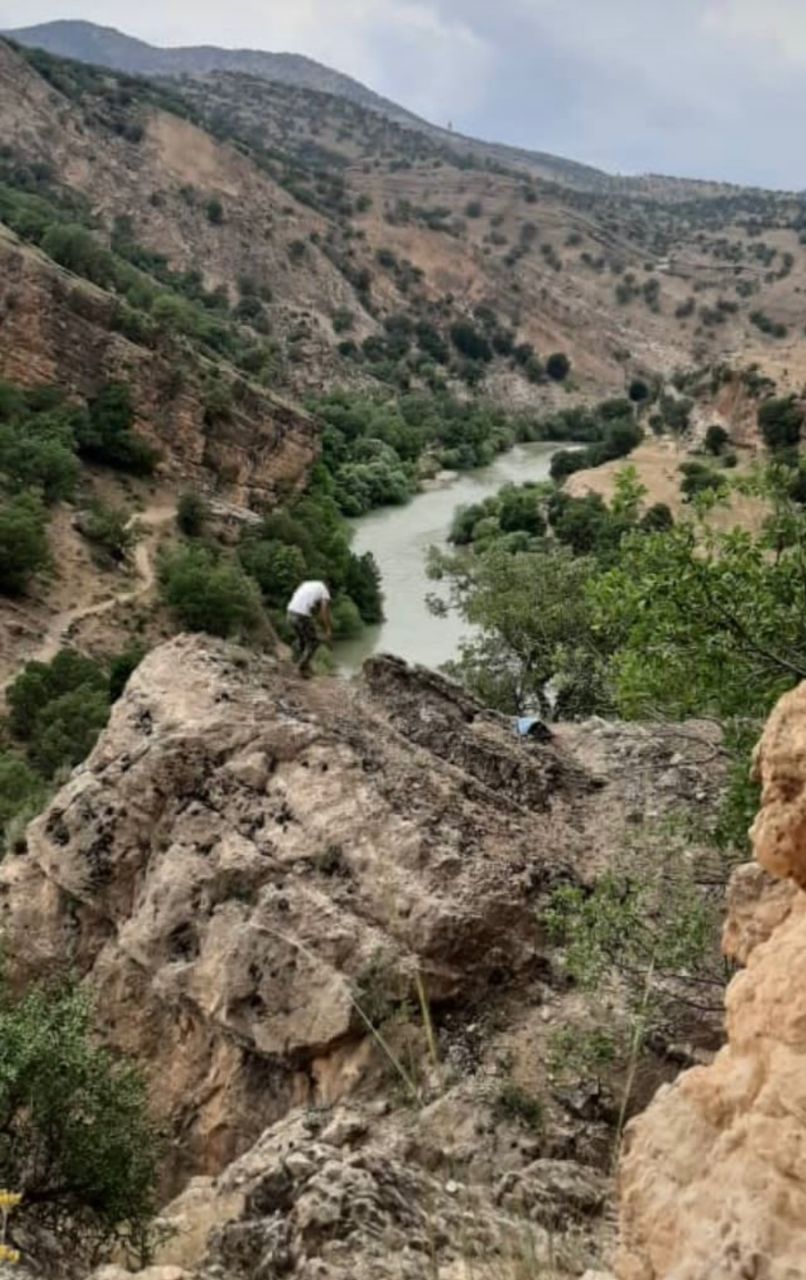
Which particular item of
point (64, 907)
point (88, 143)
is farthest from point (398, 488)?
point (64, 907)

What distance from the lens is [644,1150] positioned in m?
4.77

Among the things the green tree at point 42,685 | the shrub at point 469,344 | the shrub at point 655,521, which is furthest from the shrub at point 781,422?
the shrub at point 469,344

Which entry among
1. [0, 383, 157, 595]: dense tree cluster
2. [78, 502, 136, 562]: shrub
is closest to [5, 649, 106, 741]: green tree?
[0, 383, 157, 595]: dense tree cluster

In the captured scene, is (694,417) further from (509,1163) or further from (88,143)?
(509,1163)

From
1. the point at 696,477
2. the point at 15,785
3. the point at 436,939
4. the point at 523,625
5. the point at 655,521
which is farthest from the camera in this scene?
the point at 696,477

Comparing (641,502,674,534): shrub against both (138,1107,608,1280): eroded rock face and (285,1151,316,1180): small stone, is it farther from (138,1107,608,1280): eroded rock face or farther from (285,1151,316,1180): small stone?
(285,1151,316,1180): small stone

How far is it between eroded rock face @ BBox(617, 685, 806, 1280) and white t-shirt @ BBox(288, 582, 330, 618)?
379 inches

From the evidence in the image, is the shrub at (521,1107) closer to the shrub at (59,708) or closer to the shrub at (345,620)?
the shrub at (59,708)

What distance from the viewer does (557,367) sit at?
107688 mm

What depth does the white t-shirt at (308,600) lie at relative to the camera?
47.2 ft

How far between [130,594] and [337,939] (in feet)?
105

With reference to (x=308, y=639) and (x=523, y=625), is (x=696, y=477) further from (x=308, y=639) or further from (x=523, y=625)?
(x=308, y=639)

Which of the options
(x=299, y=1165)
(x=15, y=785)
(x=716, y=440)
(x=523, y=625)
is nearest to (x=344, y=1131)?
(x=299, y=1165)

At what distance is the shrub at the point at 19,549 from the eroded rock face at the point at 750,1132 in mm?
34222
